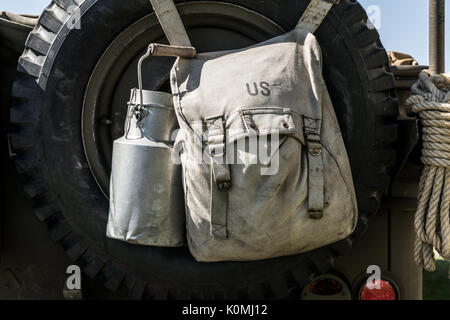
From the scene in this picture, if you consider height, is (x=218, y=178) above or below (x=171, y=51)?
below

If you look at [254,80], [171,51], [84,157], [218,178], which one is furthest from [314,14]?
[84,157]

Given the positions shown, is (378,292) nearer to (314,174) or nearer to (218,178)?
(314,174)

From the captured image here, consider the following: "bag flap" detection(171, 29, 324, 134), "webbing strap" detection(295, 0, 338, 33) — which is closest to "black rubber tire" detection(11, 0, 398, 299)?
"webbing strap" detection(295, 0, 338, 33)

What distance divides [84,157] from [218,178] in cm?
50

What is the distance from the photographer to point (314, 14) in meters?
1.31

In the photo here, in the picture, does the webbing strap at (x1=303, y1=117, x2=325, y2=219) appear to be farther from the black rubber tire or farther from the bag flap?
the black rubber tire

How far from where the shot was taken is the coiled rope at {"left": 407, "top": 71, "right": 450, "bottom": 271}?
4.30 feet

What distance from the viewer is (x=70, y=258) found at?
1382 millimetres

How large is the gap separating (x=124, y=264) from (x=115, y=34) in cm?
71

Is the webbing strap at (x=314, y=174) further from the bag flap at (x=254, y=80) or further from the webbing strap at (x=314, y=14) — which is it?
the webbing strap at (x=314, y=14)

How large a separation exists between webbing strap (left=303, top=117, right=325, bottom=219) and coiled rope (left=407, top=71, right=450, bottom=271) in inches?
15.4

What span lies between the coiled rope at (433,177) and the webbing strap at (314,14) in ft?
1.25

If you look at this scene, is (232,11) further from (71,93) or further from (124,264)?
(124,264)

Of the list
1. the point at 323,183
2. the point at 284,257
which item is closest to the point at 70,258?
→ the point at 284,257
